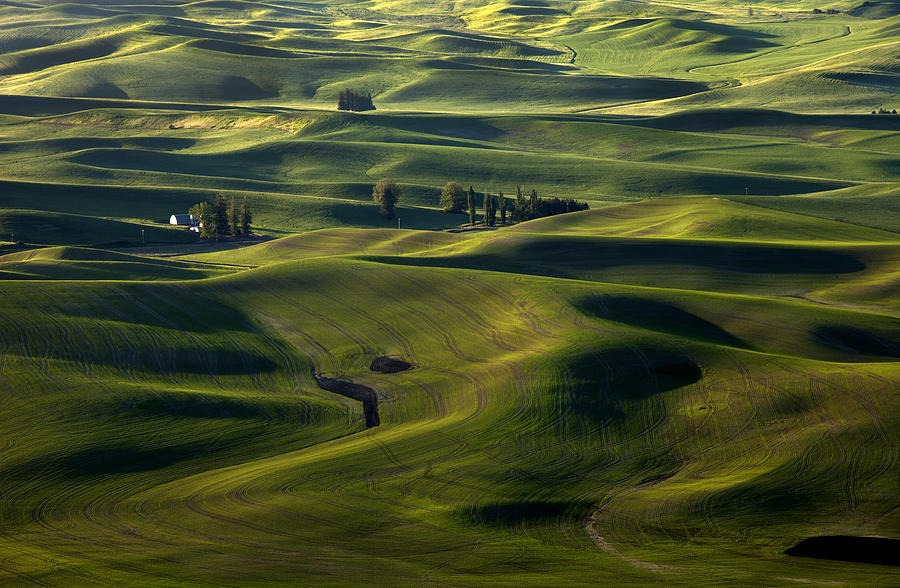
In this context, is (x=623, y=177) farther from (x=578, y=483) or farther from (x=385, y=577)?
(x=385, y=577)

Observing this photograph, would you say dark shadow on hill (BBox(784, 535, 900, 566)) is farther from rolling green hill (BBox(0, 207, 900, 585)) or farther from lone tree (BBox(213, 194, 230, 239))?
lone tree (BBox(213, 194, 230, 239))

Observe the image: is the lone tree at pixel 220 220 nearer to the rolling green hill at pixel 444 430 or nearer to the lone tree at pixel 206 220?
the lone tree at pixel 206 220

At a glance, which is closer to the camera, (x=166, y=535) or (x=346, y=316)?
(x=166, y=535)

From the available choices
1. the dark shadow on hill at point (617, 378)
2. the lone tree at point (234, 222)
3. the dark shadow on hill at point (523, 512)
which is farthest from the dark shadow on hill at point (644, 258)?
the dark shadow on hill at point (523, 512)

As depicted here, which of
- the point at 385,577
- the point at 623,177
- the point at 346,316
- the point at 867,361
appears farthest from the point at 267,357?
the point at 623,177

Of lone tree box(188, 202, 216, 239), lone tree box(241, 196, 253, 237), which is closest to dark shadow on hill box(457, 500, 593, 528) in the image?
lone tree box(188, 202, 216, 239)

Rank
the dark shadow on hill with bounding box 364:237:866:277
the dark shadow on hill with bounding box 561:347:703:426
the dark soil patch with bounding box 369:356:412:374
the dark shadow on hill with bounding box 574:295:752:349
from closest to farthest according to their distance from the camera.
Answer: the dark shadow on hill with bounding box 561:347:703:426, the dark soil patch with bounding box 369:356:412:374, the dark shadow on hill with bounding box 574:295:752:349, the dark shadow on hill with bounding box 364:237:866:277
